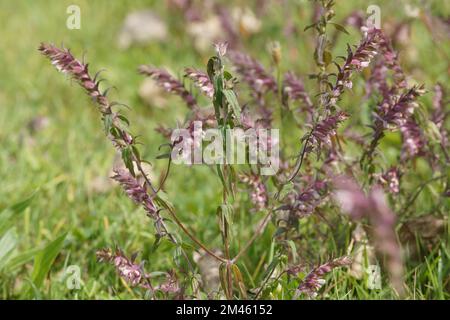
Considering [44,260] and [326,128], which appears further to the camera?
[44,260]

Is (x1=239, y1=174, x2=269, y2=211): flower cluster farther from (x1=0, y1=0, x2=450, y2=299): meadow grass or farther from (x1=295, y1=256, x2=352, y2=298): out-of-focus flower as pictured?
(x1=295, y1=256, x2=352, y2=298): out-of-focus flower

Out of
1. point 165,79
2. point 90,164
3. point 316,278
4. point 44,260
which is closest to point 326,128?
point 316,278

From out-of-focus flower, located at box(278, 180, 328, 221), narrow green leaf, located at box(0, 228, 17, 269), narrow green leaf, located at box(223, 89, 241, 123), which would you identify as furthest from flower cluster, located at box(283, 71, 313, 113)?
narrow green leaf, located at box(0, 228, 17, 269)

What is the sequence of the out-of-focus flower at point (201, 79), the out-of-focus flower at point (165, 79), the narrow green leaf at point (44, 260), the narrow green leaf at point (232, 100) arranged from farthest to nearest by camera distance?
the narrow green leaf at point (44, 260), the out-of-focus flower at point (165, 79), the out-of-focus flower at point (201, 79), the narrow green leaf at point (232, 100)

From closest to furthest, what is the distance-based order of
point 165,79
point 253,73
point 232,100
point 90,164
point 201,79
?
point 232,100 < point 201,79 < point 165,79 < point 253,73 < point 90,164

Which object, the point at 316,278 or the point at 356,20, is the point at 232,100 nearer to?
the point at 316,278

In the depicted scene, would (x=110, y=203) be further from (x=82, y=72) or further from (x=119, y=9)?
(x=119, y=9)

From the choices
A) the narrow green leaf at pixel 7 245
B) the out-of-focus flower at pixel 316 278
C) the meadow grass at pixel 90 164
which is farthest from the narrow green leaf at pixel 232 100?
the narrow green leaf at pixel 7 245

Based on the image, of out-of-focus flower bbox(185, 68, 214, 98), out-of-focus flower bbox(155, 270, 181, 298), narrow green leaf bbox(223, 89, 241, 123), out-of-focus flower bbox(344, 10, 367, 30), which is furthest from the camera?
out-of-focus flower bbox(344, 10, 367, 30)

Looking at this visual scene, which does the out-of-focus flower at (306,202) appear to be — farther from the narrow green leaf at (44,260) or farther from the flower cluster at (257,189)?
the narrow green leaf at (44,260)

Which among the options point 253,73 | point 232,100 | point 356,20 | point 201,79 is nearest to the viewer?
point 232,100

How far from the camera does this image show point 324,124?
5.82 ft

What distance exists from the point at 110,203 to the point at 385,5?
2.32 m
